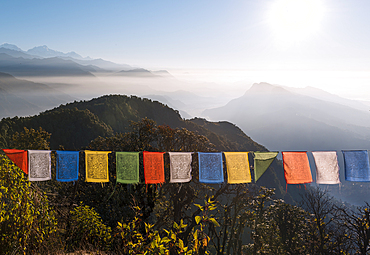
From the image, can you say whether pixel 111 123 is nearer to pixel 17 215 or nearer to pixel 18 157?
pixel 18 157

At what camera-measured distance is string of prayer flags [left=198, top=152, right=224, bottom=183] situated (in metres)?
7.50

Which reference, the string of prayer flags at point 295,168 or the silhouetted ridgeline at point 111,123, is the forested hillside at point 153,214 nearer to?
the string of prayer flags at point 295,168

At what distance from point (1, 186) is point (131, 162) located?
3689mm

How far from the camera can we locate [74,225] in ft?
17.7

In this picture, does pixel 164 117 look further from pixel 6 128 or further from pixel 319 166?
pixel 319 166

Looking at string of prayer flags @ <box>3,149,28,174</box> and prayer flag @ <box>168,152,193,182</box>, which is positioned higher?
string of prayer flags @ <box>3,149,28,174</box>

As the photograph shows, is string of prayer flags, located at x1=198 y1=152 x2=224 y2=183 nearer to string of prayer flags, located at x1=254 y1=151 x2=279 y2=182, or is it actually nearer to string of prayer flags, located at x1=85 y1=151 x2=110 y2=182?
string of prayer flags, located at x1=254 y1=151 x2=279 y2=182

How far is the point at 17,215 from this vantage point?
165 inches

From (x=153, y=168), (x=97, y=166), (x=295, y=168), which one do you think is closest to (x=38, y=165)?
(x=97, y=166)

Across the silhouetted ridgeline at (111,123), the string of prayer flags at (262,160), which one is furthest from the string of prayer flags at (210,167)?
the silhouetted ridgeline at (111,123)

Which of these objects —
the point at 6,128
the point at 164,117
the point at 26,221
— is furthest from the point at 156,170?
the point at 164,117

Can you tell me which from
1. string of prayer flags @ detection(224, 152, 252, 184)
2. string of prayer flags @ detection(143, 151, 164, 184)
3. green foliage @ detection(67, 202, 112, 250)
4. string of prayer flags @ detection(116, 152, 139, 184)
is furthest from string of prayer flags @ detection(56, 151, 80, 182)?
string of prayer flags @ detection(224, 152, 252, 184)

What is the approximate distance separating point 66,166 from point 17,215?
124 inches

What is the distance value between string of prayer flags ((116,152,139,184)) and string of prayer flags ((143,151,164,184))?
34 centimetres
